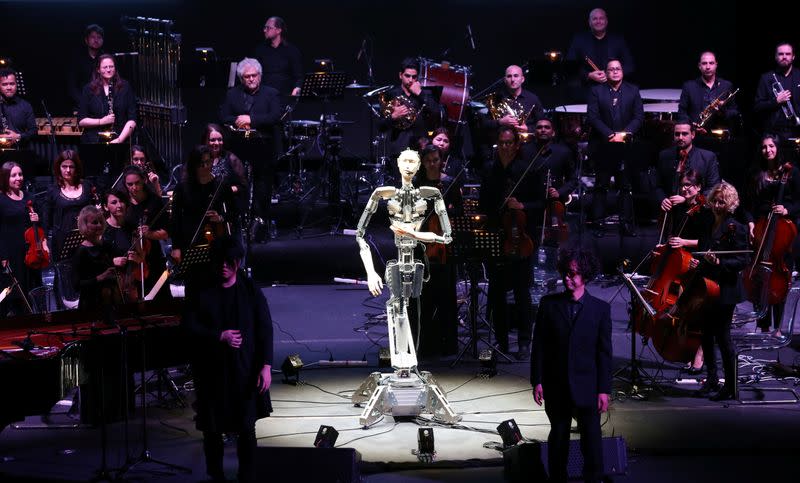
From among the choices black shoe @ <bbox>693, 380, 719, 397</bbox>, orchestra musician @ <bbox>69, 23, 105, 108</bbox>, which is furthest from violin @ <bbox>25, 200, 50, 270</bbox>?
black shoe @ <bbox>693, 380, 719, 397</bbox>

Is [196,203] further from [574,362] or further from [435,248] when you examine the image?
[574,362]

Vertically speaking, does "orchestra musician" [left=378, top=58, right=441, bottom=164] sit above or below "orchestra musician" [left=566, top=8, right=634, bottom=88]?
below

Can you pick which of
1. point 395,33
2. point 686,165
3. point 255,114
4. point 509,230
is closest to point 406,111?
point 255,114

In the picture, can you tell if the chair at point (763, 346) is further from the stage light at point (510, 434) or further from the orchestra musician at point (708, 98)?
the orchestra musician at point (708, 98)

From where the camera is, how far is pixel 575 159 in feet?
47.2

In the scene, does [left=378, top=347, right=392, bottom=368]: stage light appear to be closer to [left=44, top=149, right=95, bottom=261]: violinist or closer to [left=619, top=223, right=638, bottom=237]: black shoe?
[left=44, top=149, right=95, bottom=261]: violinist

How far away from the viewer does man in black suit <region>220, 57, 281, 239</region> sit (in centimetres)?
1280

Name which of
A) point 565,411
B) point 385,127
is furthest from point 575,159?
point 565,411

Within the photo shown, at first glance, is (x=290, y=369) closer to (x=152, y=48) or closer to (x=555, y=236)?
(x=555, y=236)

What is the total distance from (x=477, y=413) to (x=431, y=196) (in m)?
1.63

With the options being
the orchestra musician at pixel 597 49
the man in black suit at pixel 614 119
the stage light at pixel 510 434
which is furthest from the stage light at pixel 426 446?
the orchestra musician at pixel 597 49

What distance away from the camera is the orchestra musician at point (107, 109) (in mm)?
12945

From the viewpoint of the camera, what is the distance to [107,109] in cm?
1304

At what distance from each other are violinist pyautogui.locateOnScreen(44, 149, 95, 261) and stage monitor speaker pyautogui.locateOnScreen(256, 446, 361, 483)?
14.8 ft
